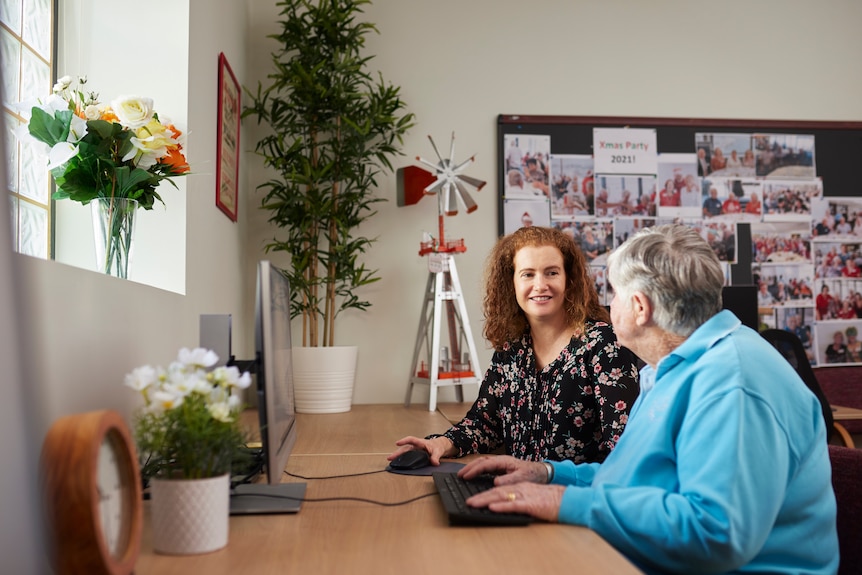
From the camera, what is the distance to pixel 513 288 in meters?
2.27

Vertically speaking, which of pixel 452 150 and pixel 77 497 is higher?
pixel 452 150

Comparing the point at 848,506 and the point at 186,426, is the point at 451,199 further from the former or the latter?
the point at 186,426

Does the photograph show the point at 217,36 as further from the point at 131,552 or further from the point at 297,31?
the point at 131,552

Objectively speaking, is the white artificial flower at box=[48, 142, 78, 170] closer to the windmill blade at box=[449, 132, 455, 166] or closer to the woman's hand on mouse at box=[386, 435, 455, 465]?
the woman's hand on mouse at box=[386, 435, 455, 465]

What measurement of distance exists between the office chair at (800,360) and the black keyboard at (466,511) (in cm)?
194

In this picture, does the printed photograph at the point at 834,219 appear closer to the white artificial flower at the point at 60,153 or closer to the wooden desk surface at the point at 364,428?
the wooden desk surface at the point at 364,428

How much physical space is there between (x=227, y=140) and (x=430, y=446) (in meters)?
1.71

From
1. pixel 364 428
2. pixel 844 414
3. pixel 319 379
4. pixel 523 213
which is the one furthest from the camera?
pixel 523 213

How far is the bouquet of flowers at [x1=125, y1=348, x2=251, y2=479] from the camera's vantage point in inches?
38.6

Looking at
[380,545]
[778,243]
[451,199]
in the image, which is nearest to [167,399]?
[380,545]

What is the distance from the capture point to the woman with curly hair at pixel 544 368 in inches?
74.8

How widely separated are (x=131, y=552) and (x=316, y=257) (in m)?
2.68

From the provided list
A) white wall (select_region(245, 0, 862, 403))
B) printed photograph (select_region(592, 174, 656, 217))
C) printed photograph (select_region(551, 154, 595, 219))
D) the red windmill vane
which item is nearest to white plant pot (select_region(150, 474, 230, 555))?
the red windmill vane

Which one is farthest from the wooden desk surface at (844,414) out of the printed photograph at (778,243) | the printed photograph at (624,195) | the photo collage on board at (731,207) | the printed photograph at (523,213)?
the printed photograph at (523,213)
